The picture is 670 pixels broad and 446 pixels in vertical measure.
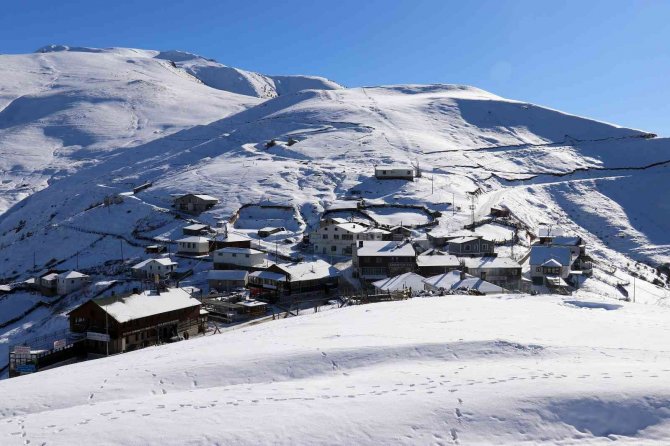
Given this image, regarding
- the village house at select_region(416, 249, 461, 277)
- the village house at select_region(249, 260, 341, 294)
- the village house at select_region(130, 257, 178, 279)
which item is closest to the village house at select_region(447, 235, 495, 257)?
the village house at select_region(416, 249, 461, 277)

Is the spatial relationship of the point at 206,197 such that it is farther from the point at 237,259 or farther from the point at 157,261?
the point at 237,259

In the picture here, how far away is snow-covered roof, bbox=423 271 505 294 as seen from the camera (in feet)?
140

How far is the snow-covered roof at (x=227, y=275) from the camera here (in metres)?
50.6

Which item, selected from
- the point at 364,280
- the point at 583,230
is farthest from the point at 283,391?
the point at 583,230

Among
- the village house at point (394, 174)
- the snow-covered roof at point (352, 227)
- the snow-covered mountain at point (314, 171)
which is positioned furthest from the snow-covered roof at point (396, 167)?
the snow-covered roof at point (352, 227)

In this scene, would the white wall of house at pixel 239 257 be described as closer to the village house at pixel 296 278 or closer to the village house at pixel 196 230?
the village house at pixel 296 278

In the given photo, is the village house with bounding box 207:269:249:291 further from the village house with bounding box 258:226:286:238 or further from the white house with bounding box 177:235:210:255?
the village house with bounding box 258:226:286:238

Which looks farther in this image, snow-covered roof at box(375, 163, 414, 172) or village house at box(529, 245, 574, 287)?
snow-covered roof at box(375, 163, 414, 172)

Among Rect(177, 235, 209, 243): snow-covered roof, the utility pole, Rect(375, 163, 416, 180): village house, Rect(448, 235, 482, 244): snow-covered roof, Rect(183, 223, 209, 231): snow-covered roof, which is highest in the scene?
Rect(375, 163, 416, 180): village house

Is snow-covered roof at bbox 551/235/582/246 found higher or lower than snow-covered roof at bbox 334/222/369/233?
lower

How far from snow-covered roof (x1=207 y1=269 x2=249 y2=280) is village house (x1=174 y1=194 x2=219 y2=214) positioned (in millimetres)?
26889

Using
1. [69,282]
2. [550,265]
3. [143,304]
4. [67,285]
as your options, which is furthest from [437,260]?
[67,285]

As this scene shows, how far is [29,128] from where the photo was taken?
166 m

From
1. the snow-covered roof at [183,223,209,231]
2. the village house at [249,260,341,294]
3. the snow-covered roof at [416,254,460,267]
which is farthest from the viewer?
→ the snow-covered roof at [183,223,209,231]
